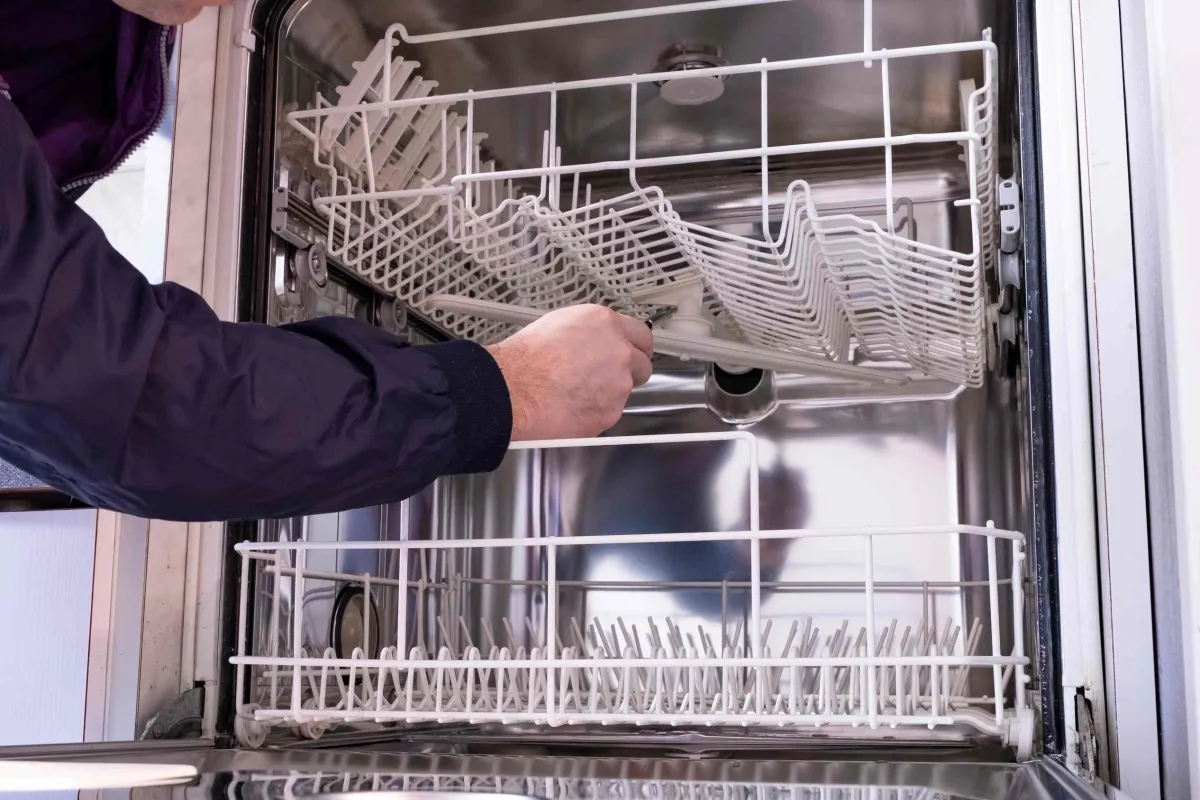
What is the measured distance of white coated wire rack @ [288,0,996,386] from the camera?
958 millimetres

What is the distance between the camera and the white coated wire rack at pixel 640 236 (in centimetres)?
96

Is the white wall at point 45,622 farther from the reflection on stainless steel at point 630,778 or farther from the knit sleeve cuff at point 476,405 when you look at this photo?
the knit sleeve cuff at point 476,405

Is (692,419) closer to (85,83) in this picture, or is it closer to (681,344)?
(681,344)

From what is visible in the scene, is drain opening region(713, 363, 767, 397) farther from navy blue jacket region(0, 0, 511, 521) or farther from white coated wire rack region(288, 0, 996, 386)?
navy blue jacket region(0, 0, 511, 521)

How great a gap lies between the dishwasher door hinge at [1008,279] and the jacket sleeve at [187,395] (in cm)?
49

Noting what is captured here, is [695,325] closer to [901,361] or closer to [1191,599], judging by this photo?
[901,361]

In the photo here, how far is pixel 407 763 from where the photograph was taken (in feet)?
2.82

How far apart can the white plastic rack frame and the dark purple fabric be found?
0.37 meters

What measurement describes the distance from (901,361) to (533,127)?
53 centimetres

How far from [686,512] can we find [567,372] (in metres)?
0.69

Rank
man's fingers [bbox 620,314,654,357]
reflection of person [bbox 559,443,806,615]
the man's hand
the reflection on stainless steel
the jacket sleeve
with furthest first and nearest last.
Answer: reflection of person [bbox 559,443,806,615] → man's fingers [bbox 620,314,654,357] → the man's hand → the reflection on stainless steel → the jacket sleeve

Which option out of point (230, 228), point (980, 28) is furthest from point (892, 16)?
point (230, 228)

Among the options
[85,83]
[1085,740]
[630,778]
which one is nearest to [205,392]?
[630,778]

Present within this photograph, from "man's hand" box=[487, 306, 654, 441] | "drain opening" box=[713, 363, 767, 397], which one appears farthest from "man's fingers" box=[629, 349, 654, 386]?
"drain opening" box=[713, 363, 767, 397]
